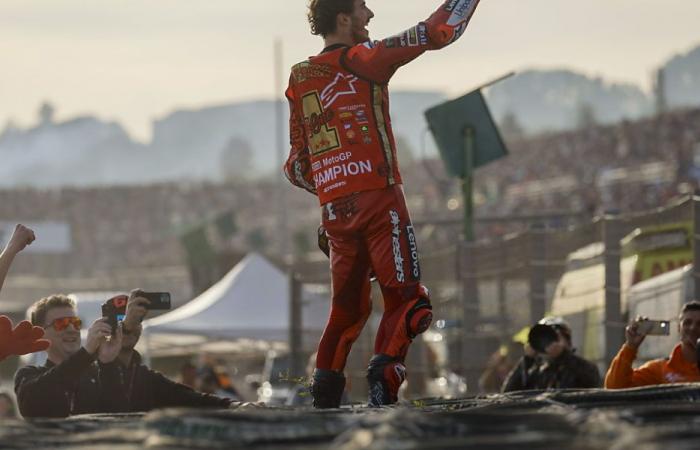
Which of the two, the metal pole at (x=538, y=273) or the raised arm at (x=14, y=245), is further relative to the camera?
the metal pole at (x=538, y=273)

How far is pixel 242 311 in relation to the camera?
22.2 metres

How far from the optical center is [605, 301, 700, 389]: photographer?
7.50 meters

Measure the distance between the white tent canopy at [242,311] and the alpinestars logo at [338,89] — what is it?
44.7ft

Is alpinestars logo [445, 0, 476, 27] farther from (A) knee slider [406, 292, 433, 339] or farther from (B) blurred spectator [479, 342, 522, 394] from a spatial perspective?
(B) blurred spectator [479, 342, 522, 394]

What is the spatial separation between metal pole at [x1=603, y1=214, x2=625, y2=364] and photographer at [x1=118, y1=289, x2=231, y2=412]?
3.53 m

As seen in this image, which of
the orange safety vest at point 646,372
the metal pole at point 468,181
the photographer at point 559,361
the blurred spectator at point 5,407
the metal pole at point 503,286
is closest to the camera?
the orange safety vest at point 646,372

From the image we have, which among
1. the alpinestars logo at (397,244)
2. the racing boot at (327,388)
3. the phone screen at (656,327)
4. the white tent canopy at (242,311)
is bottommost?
the racing boot at (327,388)

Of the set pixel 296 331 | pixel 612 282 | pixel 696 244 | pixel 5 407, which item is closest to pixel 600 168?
pixel 296 331

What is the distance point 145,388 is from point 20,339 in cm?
89

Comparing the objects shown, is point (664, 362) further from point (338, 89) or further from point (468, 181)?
point (468, 181)

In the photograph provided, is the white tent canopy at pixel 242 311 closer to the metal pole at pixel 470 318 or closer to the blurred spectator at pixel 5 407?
the metal pole at pixel 470 318

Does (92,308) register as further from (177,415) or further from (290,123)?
(177,415)

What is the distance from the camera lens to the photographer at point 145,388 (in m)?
7.47

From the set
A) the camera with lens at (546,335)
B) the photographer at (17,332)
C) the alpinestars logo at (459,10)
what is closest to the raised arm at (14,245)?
the photographer at (17,332)
